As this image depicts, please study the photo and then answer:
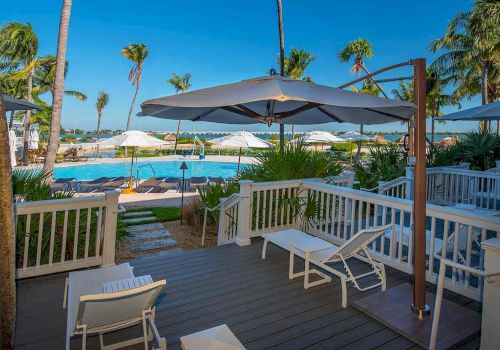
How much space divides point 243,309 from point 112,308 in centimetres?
150

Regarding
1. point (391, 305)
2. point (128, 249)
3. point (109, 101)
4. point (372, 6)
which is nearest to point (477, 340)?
point (391, 305)

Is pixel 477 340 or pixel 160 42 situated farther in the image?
pixel 160 42

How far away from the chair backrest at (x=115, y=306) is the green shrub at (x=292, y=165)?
13.7ft

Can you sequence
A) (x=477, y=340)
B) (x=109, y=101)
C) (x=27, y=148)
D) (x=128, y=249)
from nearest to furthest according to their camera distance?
(x=477, y=340) → (x=128, y=249) → (x=27, y=148) → (x=109, y=101)

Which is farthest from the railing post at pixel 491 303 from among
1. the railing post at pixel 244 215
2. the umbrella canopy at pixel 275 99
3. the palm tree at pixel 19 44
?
the palm tree at pixel 19 44

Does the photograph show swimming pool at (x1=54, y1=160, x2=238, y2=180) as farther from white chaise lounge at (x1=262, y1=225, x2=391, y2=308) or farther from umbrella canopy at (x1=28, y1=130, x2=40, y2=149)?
white chaise lounge at (x1=262, y1=225, x2=391, y2=308)

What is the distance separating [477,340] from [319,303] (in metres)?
1.41

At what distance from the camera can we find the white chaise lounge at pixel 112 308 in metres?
2.09

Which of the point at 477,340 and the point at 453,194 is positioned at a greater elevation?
the point at 453,194

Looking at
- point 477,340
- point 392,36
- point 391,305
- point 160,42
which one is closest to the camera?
point 477,340

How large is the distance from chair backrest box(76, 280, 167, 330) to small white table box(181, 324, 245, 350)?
473 millimetres

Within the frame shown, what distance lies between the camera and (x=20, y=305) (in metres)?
3.29

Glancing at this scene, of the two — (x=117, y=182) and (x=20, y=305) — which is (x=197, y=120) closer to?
(x=20, y=305)

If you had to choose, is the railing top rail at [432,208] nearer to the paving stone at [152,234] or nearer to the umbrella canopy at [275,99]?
the umbrella canopy at [275,99]
